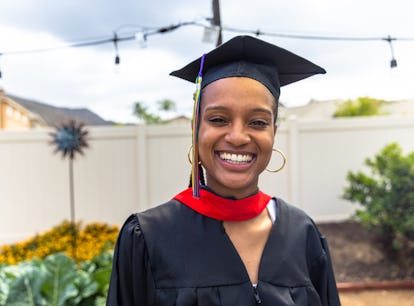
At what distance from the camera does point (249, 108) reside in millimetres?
1246

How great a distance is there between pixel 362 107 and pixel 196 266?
12.6 metres

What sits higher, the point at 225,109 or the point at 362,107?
the point at 362,107

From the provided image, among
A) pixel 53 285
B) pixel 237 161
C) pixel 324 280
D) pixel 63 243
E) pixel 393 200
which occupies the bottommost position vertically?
pixel 63 243

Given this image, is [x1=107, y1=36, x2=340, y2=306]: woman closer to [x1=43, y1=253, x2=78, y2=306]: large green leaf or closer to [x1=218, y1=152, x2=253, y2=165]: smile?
[x1=218, y1=152, x2=253, y2=165]: smile

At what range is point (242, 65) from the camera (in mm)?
1317

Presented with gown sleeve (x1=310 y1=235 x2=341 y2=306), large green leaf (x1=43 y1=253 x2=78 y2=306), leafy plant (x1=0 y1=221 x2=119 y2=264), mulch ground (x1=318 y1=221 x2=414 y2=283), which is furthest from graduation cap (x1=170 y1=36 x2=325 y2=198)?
leafy plant (x1=0 y1=221 x2=119 y2=264)

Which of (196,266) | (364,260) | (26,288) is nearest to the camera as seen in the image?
(196,266)

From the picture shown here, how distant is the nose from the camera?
1235 millimetres

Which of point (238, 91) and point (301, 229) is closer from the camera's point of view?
point (238, 91)

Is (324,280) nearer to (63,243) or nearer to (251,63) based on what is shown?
(251,63)

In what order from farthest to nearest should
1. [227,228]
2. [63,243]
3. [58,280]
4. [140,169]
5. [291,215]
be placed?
[140,169]
[63,243]
[58,280]
[291,215]
[227,228]

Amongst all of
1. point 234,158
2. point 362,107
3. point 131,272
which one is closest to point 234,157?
point 234,158

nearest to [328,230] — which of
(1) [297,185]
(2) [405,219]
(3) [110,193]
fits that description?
(1) [297,185]

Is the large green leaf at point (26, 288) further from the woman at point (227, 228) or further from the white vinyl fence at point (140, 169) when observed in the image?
the white vinyl fence at point (140, 169)
